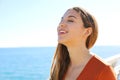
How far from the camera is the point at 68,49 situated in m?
2.58

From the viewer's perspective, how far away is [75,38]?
8.21 feet

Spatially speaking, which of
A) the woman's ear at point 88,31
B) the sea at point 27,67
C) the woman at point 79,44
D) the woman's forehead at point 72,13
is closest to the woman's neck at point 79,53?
the woman at point 79,44

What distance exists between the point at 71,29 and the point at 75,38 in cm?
7

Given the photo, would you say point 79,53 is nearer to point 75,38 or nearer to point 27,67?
point 75,38

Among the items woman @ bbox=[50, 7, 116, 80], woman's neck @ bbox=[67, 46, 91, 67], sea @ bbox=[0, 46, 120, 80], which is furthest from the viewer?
sea @ bbox=[0, 46, 120, 80]

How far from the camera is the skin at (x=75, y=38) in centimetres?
246

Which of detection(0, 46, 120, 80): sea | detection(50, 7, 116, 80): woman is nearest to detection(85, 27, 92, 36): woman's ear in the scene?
detection(50, 7, 116, 80): woman

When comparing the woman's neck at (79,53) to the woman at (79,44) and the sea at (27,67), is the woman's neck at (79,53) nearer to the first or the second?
the woman at (79,44)

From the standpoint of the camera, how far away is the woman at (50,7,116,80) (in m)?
2.42

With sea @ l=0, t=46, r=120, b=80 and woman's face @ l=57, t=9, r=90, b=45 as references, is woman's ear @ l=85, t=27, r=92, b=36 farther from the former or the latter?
sea @ l=0, t=46, r=120, b=80

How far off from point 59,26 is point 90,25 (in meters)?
0.21

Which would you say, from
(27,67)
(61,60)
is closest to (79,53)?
(61,60)

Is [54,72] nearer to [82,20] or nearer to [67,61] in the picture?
[67,61]

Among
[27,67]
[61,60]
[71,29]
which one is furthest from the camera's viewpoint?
[27,67]
